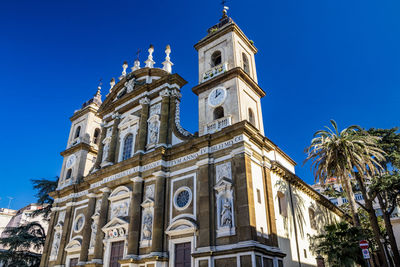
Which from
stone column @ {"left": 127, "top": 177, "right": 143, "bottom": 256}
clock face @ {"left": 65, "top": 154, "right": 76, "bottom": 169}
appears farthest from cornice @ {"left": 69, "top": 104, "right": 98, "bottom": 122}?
stone column @ {"left": 127, "top": 177, "right": 143, "bottom": 256}

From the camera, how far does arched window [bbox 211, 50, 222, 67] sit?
23.8 m

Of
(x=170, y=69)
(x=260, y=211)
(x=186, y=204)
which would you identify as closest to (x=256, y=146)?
(x=260, y=211)

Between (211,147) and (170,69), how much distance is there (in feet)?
33.1

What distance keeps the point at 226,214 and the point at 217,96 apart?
791 cm

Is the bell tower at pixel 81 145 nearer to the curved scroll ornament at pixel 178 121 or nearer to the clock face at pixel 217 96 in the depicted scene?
the curved scroll ornament at pixel 178 121

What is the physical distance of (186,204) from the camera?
19.6 m

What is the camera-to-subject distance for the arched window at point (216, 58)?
78.1 ft

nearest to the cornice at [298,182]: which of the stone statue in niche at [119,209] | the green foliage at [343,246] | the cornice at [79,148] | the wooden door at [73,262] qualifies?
the green foliage at [343,246]

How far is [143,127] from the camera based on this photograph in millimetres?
24578

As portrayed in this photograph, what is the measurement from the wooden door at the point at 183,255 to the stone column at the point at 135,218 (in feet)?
Result: 9.77

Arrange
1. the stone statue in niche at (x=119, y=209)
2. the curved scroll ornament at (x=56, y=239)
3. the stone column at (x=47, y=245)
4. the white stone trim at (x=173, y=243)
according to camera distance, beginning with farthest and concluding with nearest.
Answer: the stone column at (x=47, y=245), the curved scroll ornament at (x=56, y=239), the stone statue in niche at (x=119, y=209), the white stone trim at (x=173, y=243)

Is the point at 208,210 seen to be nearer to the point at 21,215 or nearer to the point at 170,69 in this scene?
the point at 170,69

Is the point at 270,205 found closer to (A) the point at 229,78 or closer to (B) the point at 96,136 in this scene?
(A) the point at 229,78

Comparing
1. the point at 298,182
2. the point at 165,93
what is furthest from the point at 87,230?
the point at 298,182
